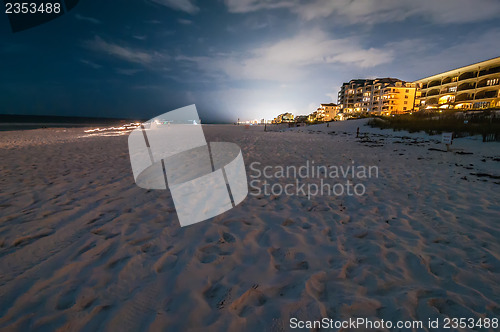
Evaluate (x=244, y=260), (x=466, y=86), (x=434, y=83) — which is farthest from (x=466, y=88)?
(x=244, y=260)

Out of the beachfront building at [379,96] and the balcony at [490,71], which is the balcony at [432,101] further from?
the balcony at [490,71]

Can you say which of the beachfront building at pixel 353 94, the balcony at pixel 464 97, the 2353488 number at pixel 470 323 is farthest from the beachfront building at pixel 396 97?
the 2353488 number at pixel 470 323

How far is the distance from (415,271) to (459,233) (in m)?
1.52

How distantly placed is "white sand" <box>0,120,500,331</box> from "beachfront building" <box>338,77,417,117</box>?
68.0 m

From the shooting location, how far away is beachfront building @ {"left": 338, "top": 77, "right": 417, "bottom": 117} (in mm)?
67938

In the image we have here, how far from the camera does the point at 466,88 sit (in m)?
43.9

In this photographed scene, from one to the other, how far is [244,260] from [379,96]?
88.1 metres

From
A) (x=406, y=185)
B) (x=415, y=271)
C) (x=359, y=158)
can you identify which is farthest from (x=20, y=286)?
(x=359, y=158)

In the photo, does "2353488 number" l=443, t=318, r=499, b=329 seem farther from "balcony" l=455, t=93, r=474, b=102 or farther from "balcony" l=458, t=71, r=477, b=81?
"balcony" l=458, t=71, r=477, b=81

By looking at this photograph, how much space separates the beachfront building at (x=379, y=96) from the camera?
67.9 meters

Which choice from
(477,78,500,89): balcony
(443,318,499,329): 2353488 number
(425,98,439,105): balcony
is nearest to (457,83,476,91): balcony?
(477,78,500,89): balcony

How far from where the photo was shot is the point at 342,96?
9212 centimetres

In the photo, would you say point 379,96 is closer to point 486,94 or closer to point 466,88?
point 466,88

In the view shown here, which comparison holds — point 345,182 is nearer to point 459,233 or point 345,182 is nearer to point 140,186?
point 459,233
